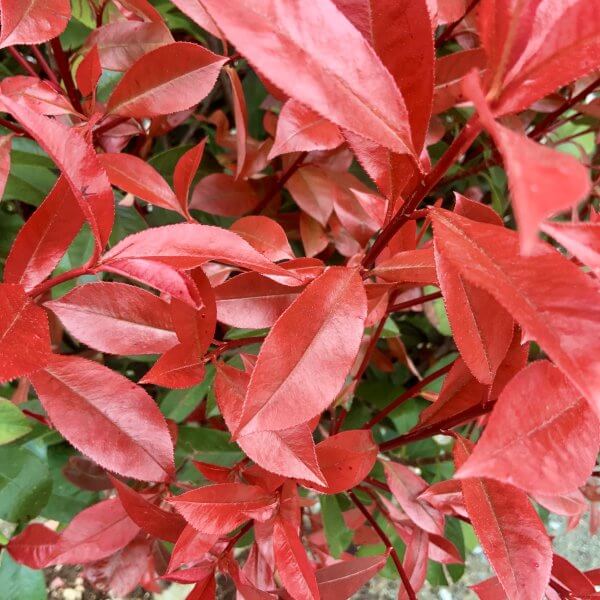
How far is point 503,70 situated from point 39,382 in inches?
12.5

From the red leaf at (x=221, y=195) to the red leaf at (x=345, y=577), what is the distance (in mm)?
403

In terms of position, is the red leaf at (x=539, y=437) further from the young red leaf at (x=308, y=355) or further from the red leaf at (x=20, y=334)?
the red leaf at (x=20, y=334)

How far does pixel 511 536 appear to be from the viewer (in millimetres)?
338

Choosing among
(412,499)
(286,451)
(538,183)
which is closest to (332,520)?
(412,499)

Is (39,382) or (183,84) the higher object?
(183,84)

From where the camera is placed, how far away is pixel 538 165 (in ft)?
0.53

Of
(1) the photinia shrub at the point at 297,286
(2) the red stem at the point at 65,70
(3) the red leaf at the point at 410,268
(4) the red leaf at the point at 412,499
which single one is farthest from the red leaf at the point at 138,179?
(4) the red leaf at the point at 412,499

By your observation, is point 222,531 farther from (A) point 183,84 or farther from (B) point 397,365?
(B) point 397,365

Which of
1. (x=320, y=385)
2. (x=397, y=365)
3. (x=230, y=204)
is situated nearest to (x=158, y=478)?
(x=320, y=385)

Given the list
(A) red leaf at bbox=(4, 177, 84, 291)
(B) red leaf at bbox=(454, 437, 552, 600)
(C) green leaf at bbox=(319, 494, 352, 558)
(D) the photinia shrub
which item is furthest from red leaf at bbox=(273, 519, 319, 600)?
(C) green leaf at bbox=(319, 494, 352, 558)

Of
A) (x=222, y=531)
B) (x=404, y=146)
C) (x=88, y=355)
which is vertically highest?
(x=404, y=146)

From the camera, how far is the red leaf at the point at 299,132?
1.57ft

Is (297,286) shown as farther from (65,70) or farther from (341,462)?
(65,70)

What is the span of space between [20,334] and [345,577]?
330 millimetres
